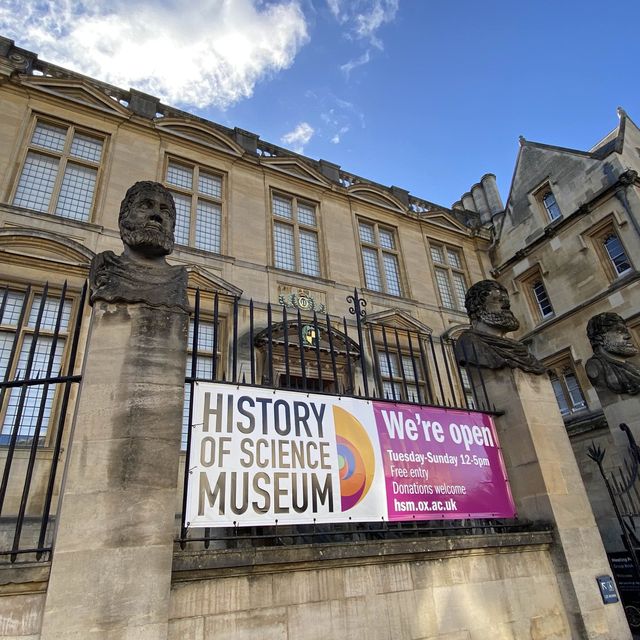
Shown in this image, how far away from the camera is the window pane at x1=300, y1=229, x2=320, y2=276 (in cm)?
1275

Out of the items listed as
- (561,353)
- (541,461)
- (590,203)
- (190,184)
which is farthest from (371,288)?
(541,461)

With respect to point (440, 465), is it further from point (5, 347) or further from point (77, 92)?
point (77, 92)

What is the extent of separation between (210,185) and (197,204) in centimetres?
95

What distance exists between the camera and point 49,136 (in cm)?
1088

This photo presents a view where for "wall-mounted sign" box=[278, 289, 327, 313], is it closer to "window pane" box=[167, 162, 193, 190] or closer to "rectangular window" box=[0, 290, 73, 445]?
"window pane" box=[167, 162, 193, 190]

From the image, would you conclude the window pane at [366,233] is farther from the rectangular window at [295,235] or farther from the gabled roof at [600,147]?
the gabled roof at [600,147]

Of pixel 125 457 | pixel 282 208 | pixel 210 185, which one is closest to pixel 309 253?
pixel 282 208

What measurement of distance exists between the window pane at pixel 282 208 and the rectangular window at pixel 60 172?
4.76 metres

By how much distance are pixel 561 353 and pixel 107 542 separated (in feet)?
49.8

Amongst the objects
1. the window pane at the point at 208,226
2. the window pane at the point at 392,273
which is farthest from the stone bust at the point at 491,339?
the window pane at the point at 392,273

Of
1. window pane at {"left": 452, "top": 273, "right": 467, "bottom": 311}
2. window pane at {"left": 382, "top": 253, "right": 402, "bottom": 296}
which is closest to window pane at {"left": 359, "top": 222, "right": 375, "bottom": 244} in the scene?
window pane at {"left": 382, "top": 253, "right": 402, "bottom": 296}

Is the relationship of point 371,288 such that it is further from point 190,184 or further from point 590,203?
point 590,203

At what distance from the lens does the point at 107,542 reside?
2.82m

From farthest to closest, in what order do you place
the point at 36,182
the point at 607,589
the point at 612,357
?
the point at 36,182 → the point at 612,357 → the point at 607,589
